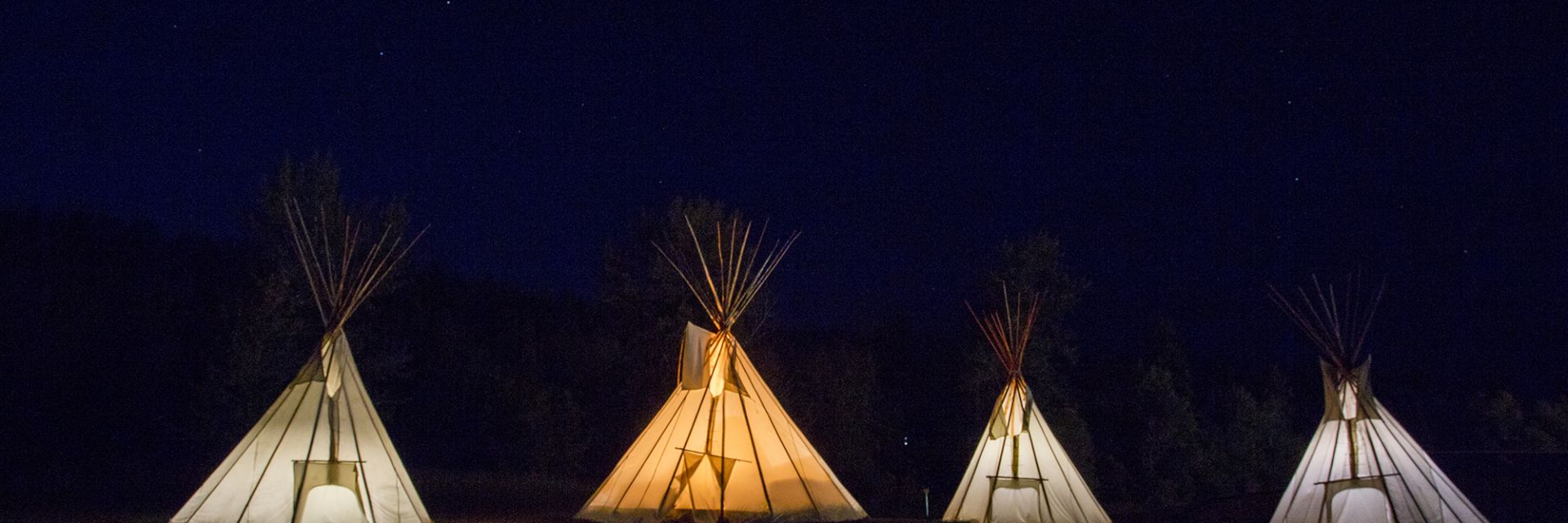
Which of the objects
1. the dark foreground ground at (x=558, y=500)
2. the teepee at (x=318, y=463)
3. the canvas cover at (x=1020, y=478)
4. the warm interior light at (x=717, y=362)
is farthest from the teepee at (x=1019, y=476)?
the teepee at (x=318, y=463)

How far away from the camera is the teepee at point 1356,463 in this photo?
494 inches

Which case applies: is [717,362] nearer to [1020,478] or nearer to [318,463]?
[1020,478]

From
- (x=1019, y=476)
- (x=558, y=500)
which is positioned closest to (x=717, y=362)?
(x=1019, y=476)

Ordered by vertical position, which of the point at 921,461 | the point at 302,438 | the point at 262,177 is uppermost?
the point at 262,177

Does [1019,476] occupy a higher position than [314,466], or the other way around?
[314,466]

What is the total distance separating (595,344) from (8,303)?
31.3ft

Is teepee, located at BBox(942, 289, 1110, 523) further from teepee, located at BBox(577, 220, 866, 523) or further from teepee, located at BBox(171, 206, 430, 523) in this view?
teepee, located at BBox(171, 206, 430, 523)

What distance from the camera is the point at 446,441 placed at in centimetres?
2338

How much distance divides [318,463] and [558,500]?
21.7ft

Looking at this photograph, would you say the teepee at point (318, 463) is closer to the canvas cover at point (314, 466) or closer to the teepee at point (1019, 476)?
the canvas cover at point (314, 466)

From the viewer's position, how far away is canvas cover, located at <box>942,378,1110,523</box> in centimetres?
1368

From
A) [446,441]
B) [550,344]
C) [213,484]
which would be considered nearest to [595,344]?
[550,344]

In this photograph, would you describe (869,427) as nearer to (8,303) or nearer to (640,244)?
(640,244)

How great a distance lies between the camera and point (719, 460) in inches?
476
